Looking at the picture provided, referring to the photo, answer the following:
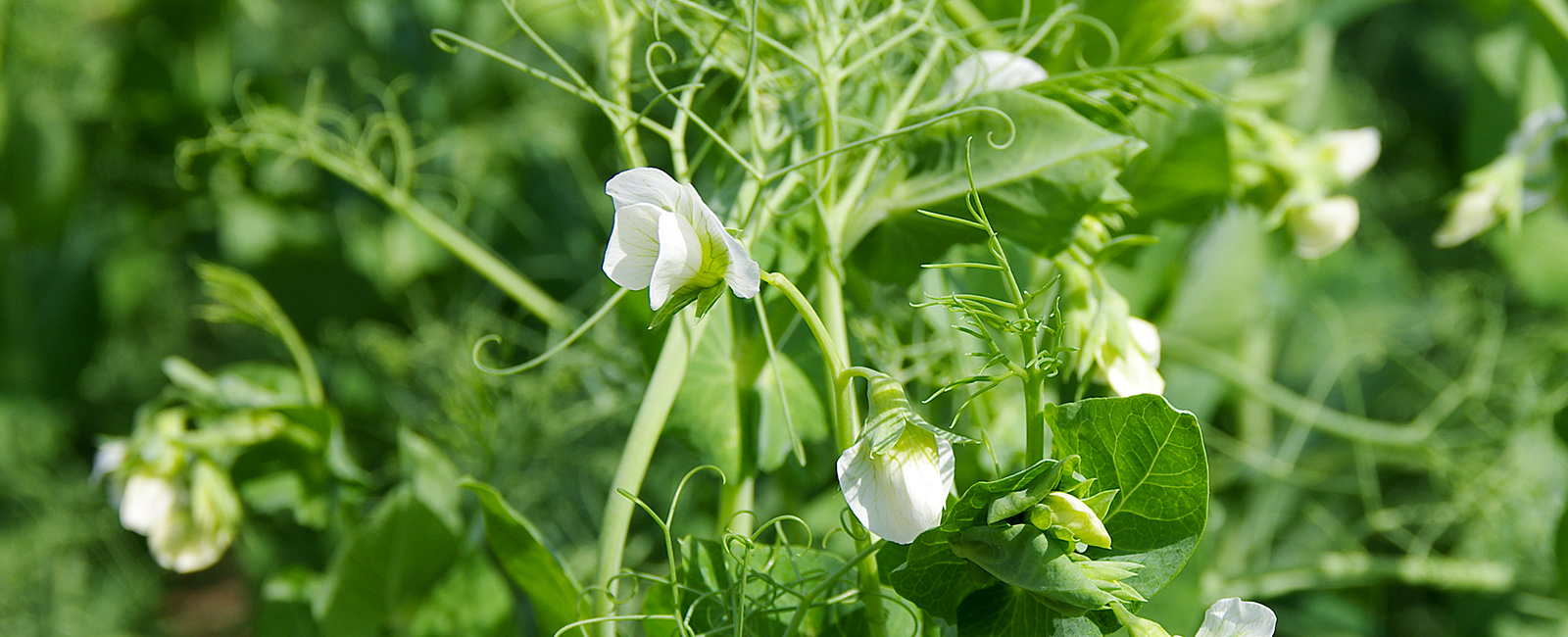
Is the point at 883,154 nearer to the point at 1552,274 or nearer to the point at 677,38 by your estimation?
the point at 677,38

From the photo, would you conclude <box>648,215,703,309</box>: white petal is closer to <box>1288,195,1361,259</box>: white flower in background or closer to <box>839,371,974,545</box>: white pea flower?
<box>839,371,974,545</box>: white pea flower

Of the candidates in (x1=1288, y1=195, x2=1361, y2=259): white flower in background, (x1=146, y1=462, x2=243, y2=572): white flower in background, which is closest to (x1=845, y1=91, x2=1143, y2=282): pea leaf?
(x1=1288, y1=195, x2=1361, y2=259): white flower in background

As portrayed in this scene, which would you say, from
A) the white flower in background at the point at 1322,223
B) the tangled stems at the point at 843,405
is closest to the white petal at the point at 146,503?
the tangled stems at the point at 843,405

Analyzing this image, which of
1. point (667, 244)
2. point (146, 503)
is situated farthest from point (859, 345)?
point (146, 503)

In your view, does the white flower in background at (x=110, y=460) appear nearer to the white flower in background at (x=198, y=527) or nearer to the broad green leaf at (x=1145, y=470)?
the white flower in background at (x=198, y=527)

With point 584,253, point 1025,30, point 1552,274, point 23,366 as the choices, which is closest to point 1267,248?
point 1552,274

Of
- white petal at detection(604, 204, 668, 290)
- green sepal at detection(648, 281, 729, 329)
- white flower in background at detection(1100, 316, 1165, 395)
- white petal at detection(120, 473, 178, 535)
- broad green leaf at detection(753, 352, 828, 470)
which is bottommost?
white petal at detection(120, 473, 178, 535)
